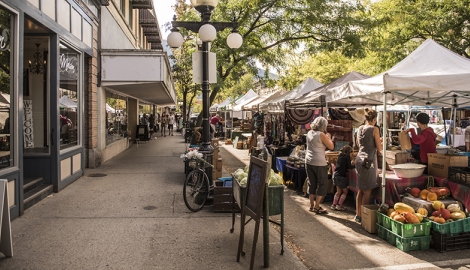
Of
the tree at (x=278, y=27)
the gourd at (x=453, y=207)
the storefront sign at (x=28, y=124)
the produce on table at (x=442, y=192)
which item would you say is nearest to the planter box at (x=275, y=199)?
the gourd at (x=453, y=207)

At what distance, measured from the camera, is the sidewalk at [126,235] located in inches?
174

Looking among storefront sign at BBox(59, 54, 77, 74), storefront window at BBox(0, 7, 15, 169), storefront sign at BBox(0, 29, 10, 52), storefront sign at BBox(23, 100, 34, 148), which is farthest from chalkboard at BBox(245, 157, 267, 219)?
storefront sign at BBox(59, 54, 77, 74)

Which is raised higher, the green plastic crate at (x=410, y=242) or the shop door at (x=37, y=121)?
the shop door at (x=37, y=121)

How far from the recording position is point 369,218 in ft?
19.0

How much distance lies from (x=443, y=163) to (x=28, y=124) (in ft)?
26.5

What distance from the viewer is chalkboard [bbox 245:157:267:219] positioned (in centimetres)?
400

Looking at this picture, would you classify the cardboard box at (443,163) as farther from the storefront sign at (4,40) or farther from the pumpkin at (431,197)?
the storefront sign at (4,40)

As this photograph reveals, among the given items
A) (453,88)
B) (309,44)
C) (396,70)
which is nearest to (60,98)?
(396,70)

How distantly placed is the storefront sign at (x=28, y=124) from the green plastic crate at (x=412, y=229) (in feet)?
23.1

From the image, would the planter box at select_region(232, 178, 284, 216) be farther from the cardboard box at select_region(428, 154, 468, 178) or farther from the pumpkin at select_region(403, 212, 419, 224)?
the cardboard box at select_region(428, 154, 468, 178)

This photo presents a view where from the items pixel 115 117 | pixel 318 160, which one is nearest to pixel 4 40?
pixel 318 160

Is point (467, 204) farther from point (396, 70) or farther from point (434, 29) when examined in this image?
point (434, 29)

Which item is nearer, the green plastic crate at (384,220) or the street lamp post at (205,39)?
the green plastic crate at (384,220)

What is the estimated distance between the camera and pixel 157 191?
27.5 ft
